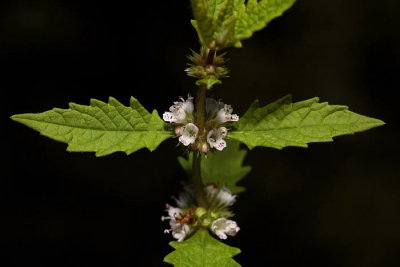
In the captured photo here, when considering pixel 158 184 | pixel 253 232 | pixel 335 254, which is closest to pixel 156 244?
pixel 158 184

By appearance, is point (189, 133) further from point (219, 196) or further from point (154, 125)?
point (219, 196)

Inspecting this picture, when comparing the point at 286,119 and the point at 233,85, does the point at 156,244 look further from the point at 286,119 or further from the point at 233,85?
the point at 286,119

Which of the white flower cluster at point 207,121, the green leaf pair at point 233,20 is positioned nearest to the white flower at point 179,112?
the white flower cluster at point 207,121

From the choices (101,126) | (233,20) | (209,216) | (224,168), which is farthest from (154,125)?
(224,168)

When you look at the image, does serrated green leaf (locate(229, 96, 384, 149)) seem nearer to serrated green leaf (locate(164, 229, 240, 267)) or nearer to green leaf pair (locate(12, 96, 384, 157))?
green leaf pair (locate(12, 96, 384, 157))

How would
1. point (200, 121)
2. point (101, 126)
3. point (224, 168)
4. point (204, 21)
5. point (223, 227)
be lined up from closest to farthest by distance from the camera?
1. point (204, 21)
2. point (101, 126)
3. point (200, 121)
4. point (223, 227)
5. point (224, 168)

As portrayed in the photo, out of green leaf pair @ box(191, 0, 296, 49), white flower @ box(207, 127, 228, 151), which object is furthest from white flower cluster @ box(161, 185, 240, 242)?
green leaf pair @ box(191, 0, 296, 49)
